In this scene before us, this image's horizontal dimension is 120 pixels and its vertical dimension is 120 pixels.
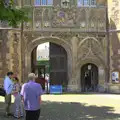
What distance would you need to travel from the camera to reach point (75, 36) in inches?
1246

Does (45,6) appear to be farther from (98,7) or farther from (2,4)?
(2,4)

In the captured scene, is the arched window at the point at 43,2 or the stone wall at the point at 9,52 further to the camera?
the arched window at the point at 43,2

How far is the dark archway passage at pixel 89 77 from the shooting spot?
32562 mm

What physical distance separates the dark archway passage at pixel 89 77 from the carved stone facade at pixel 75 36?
0.80 metres

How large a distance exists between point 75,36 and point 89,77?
3.85 m

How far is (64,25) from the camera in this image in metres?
31.6

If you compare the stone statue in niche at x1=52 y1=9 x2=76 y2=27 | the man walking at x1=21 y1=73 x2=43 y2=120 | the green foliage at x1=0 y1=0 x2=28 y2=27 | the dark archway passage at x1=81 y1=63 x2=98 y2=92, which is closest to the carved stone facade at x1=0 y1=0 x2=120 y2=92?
the stone statue in niche at x1=52 y1=9 x2=76 y2=27

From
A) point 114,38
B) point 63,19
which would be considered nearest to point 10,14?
point 63,19

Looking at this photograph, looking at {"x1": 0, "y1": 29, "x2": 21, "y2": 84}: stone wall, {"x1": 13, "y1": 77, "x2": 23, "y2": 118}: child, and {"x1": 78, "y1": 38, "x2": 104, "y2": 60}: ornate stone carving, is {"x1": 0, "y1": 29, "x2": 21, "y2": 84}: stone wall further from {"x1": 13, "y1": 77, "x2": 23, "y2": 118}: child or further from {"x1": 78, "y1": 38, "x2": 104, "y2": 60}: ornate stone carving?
{"x1": 13, "y1": 77, "x2": 23, "y2": 118}: child

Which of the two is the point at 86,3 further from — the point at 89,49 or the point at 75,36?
the point at 89,49

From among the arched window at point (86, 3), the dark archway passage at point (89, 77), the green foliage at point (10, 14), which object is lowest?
the dark archway passage at point (89, 77)

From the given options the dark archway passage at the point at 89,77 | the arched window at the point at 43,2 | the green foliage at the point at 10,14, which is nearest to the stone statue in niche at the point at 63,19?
the arched window at the point at 43,2

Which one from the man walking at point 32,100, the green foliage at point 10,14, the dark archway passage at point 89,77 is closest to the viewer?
the man walking at point 32,100

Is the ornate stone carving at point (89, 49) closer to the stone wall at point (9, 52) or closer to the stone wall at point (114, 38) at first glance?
the stone wall at point (114, 38)
